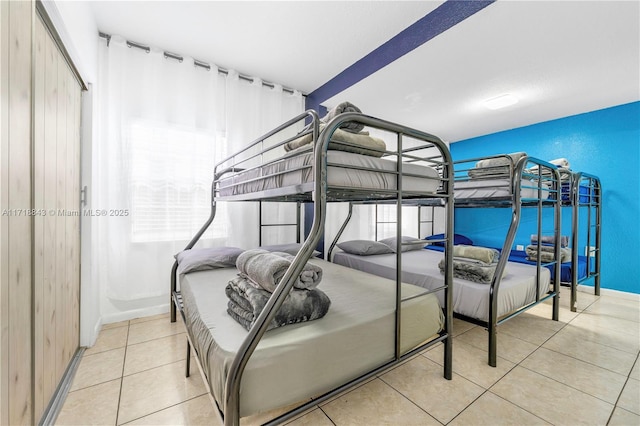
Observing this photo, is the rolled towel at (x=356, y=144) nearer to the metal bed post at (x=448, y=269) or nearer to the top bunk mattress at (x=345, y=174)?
the top bunk mattress at (x=345, y=174)

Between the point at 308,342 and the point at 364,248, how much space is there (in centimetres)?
203

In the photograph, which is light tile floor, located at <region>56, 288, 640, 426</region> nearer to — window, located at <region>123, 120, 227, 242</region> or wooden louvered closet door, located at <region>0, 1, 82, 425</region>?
wooden louvered closet door, located at <region>0, 1, 82, 425</region>

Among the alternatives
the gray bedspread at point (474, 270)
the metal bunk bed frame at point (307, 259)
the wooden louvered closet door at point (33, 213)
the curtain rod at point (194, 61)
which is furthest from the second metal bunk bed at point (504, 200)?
the curtain rod at point (194, 61)

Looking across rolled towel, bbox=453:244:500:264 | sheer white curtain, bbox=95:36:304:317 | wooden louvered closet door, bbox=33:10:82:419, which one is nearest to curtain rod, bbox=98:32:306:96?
sheer white curtain, bbox=95:36:304:317

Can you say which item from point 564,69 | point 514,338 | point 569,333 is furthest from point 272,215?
point 564,69

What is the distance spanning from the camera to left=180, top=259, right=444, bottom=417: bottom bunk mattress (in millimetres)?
908

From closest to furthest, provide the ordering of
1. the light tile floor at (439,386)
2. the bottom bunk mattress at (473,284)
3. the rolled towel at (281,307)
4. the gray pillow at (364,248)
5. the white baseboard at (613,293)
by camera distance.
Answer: the rolled towel at (281,307) → the light tile floor at (439,386) → the bottom bunk mattress at (473,284) → the gray pillow at (364,248) → the white baseboard at (613,293)

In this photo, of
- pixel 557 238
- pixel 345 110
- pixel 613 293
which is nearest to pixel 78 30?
pixel 345 110

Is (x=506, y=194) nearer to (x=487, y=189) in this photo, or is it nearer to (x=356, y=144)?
(x=487, y=189)

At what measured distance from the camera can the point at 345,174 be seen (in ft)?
3.64

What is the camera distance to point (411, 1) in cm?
189

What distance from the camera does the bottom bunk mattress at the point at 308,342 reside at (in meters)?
0.91

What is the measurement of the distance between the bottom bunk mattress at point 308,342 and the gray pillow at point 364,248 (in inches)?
51.8

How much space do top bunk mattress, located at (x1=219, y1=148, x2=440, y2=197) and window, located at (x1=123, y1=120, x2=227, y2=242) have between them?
1396 millimetres
